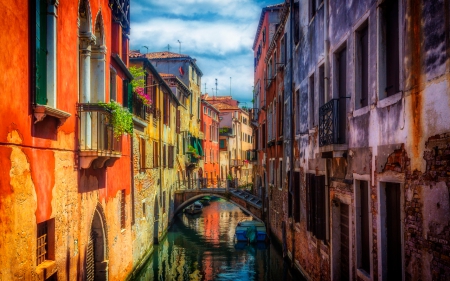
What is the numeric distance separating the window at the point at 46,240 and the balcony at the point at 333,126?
4948 millimetres

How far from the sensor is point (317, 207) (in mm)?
10305

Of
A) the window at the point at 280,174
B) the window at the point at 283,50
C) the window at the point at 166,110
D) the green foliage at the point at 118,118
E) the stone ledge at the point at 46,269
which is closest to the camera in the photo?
the stone ledge at the point at 46,269

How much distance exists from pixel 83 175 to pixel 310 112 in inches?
240

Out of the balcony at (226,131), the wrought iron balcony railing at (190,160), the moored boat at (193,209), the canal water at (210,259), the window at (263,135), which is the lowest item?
the canal water at (210,259)

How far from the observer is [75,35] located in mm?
8148

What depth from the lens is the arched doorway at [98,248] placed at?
400 inches


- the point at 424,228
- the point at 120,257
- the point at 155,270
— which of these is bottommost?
the point at 155,270

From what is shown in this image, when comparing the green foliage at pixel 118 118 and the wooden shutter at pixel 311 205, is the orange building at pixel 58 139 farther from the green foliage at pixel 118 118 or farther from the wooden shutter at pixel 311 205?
the wooden shutter at pixel 311 205

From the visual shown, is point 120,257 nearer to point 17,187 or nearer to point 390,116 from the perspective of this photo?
point 17,187

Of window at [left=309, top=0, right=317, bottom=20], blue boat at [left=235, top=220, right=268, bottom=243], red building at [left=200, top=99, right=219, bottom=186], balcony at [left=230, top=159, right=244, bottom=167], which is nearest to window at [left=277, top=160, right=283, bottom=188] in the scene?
blue boat at [left=235, top=220, right=268, bottom=243]

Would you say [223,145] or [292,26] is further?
[223,145]

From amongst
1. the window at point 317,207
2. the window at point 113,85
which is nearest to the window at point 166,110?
the window at point 113,85

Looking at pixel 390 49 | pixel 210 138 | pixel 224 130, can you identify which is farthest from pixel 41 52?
pixel 224 130

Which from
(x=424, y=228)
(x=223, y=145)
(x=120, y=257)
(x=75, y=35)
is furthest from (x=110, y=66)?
(x=223, y=145)
